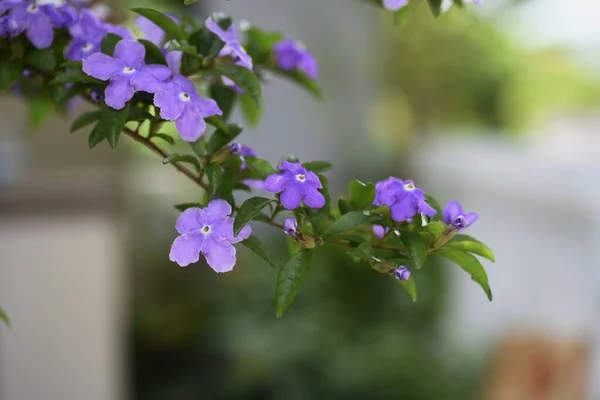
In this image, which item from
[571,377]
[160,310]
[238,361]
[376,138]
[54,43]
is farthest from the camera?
[376,138]

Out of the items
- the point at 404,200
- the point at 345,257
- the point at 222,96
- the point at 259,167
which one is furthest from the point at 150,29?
the point at 345,257

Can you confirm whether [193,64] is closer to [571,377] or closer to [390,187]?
[390,187]

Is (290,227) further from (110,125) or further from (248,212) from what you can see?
(110,125)

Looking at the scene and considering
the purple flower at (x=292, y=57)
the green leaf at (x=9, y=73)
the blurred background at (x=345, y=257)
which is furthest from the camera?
the blurred background at (x=345, y=257)

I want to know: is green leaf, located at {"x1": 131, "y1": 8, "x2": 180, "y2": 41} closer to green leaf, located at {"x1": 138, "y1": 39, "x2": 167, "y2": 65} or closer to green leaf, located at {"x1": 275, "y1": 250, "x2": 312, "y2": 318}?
green leaf, located at {"x1": 138, "y1": 39, "x2": 167, "y2": 65}

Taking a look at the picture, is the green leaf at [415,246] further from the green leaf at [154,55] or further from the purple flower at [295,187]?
the green leaf at [154,55]

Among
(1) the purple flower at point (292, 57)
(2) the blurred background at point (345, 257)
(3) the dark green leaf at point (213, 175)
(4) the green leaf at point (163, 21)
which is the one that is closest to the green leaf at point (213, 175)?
(3) the dark green leaf at point (213, 175)

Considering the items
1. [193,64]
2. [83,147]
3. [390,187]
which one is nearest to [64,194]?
[83,147]
